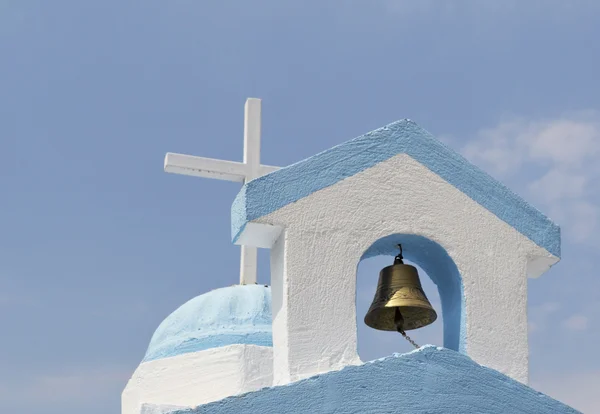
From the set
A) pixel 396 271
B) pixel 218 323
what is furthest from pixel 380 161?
pixel 218 323

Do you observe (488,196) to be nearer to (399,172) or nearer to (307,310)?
(399,172)

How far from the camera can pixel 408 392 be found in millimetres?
6422

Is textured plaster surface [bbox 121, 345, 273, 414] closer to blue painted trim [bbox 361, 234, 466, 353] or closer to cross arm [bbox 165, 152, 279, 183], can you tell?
cross arm [bbox 165, 152, 279, 183]

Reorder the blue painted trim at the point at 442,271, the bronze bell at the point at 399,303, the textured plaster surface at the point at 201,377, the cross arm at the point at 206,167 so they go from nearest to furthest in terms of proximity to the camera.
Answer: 1. the blue painted trim at the point at 442,271
2. the bronze bell at the point at 399,303
3. the textured plaster surface at the point at 201,377
4. the cross arm at the point at 206,167

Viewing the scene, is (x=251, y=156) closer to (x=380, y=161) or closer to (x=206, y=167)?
(x=206, y=167)

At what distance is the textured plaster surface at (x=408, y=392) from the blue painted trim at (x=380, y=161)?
110 cm

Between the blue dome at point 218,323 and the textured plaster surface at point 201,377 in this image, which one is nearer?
the textured plaster surface at point 201,377

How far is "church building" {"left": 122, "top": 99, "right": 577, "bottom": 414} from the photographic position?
6426 millimetres

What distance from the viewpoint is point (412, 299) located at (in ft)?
24.5

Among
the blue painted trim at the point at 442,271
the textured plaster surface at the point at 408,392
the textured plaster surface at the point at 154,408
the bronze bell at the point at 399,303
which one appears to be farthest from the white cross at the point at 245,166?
the textured plaster surface at the point at 408,392

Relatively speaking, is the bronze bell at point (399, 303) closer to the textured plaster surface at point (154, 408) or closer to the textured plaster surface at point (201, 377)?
the textured plaster surface at point (201, 377)

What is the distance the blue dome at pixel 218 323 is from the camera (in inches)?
383

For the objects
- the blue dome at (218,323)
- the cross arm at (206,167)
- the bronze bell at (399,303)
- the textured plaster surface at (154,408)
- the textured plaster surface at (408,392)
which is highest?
the cross arm at (206,167)

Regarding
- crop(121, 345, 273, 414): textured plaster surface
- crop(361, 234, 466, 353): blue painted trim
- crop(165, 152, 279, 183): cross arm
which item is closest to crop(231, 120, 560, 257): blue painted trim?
crop(361, 234, 466, 353): blue painted trim
